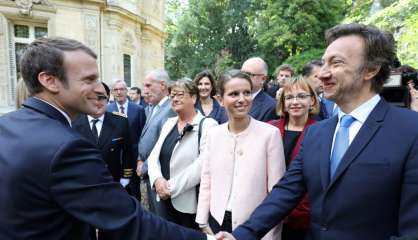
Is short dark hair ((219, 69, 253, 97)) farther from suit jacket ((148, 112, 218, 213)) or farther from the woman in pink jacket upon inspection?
suit jacket ((148, 112, 218, 213))

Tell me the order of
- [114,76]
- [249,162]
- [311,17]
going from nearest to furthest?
[249,162]
[114,76]
[311,17]

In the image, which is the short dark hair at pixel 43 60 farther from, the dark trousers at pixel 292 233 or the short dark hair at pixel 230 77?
the dark trousers at pixel 292 233

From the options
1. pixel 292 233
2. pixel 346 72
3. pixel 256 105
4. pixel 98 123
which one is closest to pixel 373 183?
pixel 346 72

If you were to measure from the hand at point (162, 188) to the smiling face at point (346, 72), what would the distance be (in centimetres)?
208

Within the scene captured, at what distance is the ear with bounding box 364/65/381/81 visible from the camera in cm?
197

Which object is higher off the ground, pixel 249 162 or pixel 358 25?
pixel 358 25

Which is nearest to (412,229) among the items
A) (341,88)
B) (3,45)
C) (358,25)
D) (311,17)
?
(341,88)

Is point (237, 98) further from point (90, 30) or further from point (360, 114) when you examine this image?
point (90, 30)

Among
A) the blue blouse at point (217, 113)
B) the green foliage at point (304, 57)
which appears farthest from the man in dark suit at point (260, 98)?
the green foliage at point (304, 57)

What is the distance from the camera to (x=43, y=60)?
173cm

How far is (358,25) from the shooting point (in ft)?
6.54

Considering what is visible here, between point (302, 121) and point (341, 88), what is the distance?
1.28 metres

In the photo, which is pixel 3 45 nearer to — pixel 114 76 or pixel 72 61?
pixel 114 76

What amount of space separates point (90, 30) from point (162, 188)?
12776mm
